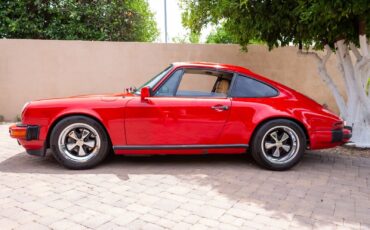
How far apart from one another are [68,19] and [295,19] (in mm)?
8042

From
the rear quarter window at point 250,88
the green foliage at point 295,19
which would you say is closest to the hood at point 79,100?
the rear quarter window at point 250,88

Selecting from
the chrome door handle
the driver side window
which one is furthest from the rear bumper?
the driver side window

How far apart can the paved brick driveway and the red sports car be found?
30 cm

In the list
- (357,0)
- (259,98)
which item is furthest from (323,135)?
(357,0)

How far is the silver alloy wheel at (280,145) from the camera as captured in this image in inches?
178

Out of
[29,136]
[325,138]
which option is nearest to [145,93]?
[29,136]

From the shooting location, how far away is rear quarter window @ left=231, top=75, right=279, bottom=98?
4.61m

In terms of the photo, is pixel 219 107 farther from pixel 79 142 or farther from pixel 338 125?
pixel 79 142

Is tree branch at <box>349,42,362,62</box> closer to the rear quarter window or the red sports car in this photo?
the red sports car

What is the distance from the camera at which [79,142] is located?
440cm

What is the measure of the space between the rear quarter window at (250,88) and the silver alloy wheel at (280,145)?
1.72 feet

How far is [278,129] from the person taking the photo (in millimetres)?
4543

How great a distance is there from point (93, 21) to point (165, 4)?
31.4ft

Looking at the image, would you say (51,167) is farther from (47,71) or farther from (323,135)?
(47,71)
